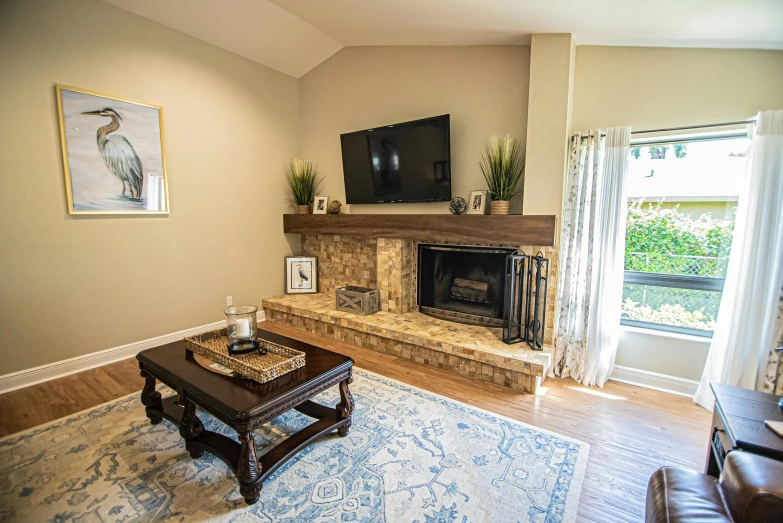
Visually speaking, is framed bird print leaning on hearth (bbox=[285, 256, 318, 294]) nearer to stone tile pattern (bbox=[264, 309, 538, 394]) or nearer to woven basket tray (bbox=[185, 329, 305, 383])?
stone tile pattern (bbox=[264, 309, 538, 394])

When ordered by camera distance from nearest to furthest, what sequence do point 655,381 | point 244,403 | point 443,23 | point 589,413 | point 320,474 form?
point 244,403 < point 320,474 < point 589,413 < point 655,381 < point 443,23

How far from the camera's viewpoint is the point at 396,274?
361 cm

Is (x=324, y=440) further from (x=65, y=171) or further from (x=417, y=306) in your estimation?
(x=65, y=171)

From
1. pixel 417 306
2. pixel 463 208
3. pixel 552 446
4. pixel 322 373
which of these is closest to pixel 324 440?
pixel 322 373

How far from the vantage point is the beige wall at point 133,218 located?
256cm

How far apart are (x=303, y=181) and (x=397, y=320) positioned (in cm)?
216

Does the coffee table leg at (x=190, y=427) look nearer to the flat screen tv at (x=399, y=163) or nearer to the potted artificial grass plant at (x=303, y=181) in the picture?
the flat screen tv at (x=399, y=163)

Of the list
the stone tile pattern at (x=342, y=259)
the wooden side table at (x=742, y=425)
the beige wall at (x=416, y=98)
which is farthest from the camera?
the stone tile pattern at (x=342, y=259)

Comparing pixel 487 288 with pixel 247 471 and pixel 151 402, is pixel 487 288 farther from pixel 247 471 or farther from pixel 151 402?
pixel 151 402

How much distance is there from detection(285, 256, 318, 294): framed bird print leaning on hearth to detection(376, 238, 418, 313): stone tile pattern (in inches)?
45.5

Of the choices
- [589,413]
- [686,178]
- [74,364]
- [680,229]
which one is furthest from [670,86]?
[74,364]

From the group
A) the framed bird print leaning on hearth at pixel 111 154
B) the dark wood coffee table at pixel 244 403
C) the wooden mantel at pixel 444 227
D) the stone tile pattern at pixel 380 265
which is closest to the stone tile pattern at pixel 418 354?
the stone tile pattern at pixel 380 265

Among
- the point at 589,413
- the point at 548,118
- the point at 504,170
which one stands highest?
the point at 548,118

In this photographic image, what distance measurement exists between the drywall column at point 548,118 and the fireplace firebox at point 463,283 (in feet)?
1.93
